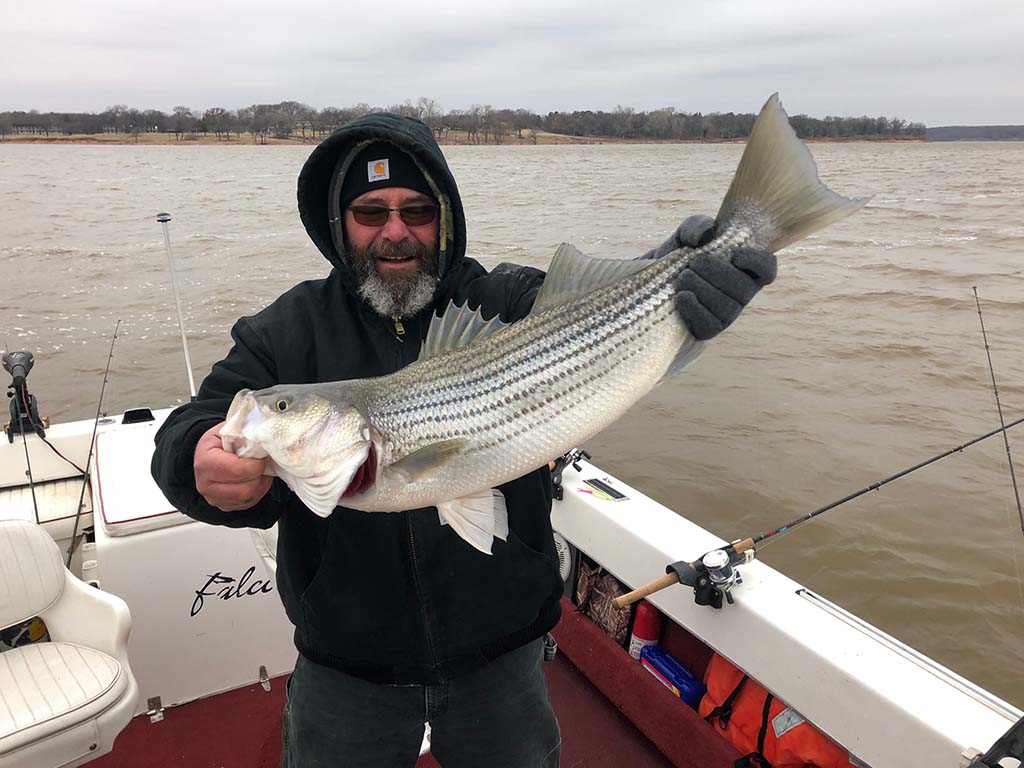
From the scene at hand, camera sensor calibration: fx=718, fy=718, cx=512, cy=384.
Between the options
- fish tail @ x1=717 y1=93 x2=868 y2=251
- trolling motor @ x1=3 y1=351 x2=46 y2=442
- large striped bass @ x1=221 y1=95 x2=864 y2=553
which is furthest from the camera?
trolling motor @ x1=3 y1=351 x2=46 y2=442

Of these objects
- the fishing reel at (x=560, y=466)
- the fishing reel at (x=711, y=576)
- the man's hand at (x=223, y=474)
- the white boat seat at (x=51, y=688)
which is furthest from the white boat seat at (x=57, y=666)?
the fishing reel at (x=711, y=576)

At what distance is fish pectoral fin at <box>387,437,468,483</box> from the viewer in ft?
7.37

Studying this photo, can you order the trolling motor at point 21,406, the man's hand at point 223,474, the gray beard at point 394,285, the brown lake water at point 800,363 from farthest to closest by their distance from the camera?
the brown lake water at point 800,363 < the trolling motor at point 21,406 < the gray beard at point 394,285 < the man's hand at point 223,474

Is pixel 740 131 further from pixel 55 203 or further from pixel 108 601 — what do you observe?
pixel 108 601

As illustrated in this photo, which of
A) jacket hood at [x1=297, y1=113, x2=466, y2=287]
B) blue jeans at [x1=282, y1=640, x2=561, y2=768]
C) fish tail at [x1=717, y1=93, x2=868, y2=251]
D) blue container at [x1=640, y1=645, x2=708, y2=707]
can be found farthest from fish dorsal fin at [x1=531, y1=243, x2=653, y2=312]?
blue container at [x1=640, y1=645, x2=708, y2=707]

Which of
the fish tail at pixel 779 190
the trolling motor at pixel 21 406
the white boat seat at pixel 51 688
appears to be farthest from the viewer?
the trolling motor at pixel 21 406

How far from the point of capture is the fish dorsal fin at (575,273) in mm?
2564

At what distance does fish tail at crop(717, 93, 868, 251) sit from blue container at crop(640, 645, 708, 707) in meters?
2.69

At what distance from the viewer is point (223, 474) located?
211 cm

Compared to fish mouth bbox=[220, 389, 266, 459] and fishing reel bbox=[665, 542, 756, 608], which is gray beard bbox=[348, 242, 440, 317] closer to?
fish mouth bbox=[220, 389, 266, 459]

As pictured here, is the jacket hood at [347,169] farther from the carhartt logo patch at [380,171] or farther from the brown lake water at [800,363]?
the brown lake water at [800,363]

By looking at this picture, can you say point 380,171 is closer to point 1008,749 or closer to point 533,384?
point 533,384

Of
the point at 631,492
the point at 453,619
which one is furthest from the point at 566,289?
the point at 631,492

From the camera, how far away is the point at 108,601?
11.5 ft
